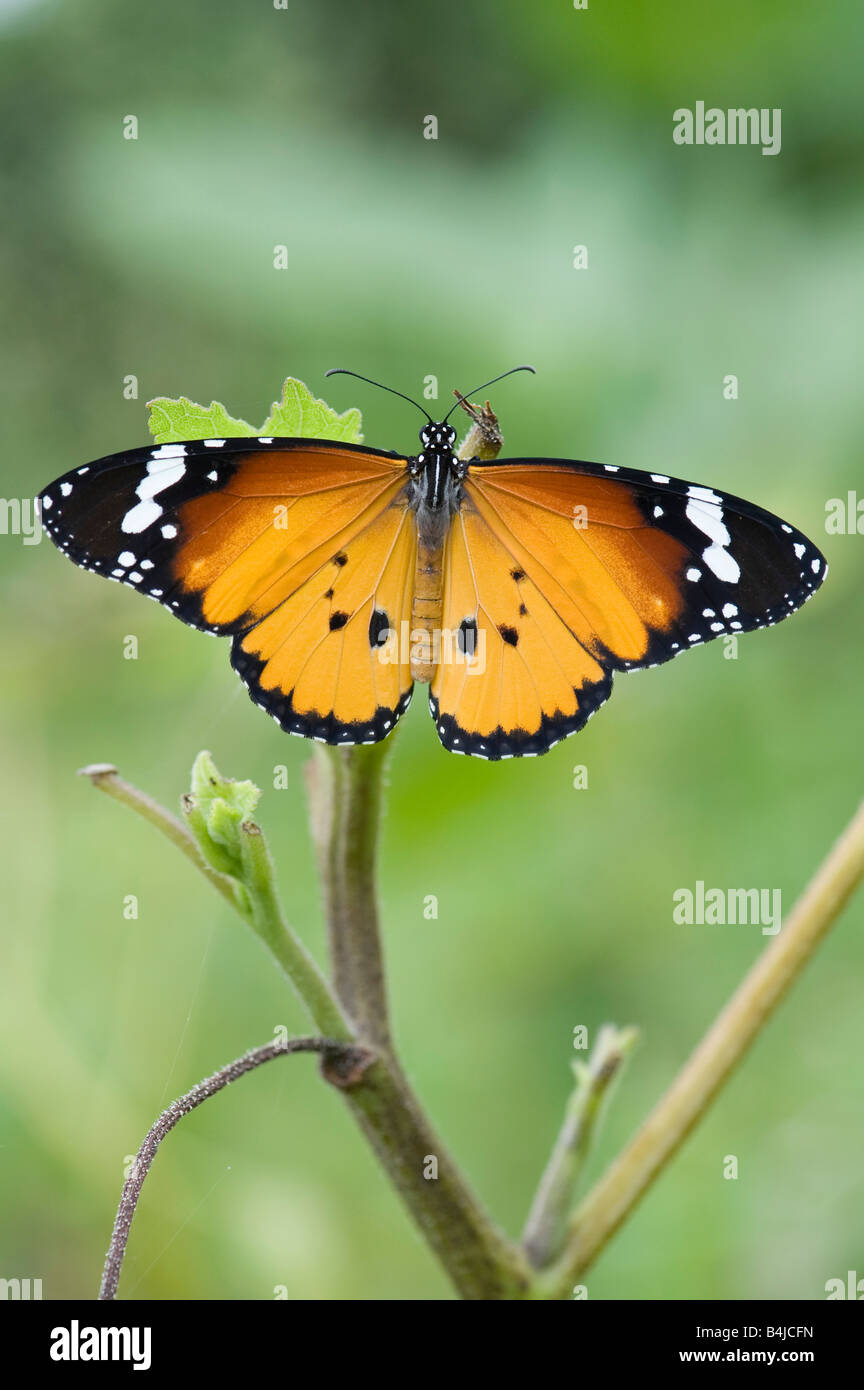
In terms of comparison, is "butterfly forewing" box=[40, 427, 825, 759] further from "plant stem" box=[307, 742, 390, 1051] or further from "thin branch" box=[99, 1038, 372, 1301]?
"thin branch" box=[99, 1038, 372, 1301]

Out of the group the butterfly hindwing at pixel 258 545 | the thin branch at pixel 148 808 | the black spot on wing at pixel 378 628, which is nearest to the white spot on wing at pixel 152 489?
the butterfly hindwing at pixel 258 545

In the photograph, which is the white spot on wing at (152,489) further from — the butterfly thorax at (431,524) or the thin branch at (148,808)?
the thin branch at (148,808)

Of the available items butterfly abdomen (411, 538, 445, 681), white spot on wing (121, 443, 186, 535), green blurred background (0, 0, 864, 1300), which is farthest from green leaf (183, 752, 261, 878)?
green blurred background (0, 0, 864, 1300)

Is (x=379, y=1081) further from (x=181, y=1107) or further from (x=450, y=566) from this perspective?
(x=450, y=566)

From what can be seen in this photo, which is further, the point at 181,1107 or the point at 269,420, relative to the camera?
the point at 269,420

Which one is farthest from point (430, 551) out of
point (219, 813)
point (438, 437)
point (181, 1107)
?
point (181, 1107)

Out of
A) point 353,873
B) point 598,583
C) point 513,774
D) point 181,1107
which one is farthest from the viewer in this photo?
point 513,774
